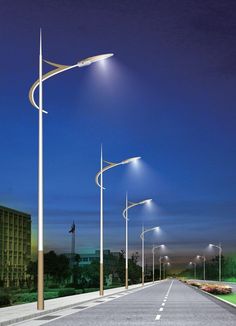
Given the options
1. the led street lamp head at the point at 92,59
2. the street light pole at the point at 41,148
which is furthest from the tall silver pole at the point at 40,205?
the led street lamp head at the point at 92,59

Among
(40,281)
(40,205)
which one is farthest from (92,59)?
(40,281)

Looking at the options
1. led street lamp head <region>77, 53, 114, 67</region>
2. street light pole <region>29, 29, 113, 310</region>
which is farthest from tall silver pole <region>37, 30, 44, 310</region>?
led street lamp head <region>77, 53, 114, 67</region>

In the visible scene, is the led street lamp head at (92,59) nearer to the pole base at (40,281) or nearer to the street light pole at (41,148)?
the street light pole at (41,148)

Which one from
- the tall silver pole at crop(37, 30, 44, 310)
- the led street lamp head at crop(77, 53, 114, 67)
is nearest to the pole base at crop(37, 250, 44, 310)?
the tall silver pole at crop(37, 30, 44, 310)

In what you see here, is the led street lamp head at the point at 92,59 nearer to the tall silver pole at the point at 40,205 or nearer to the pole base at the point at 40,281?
the tall silver pole at the point at 40,205

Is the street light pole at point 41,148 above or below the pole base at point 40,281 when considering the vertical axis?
above

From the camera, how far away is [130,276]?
137500 millimetres

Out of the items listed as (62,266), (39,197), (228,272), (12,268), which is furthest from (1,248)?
(39,197)

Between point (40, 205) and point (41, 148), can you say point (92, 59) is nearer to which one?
point (41, 148)

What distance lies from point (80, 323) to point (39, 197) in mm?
6974

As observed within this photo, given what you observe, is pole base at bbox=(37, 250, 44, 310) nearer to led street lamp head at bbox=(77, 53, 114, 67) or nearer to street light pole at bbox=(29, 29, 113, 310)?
street light pole at bbox=(29, 29, 113, 310)

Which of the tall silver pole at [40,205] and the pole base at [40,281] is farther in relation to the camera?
Result: the tall silver pole at [40,205]

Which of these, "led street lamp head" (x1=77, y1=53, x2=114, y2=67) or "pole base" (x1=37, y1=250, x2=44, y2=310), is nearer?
"pole base" (x1=37, y1=250, x2=44, y2=310)

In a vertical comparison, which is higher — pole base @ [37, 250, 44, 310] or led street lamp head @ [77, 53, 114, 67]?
led street lamp head @ [77, 53, 114, 67]
